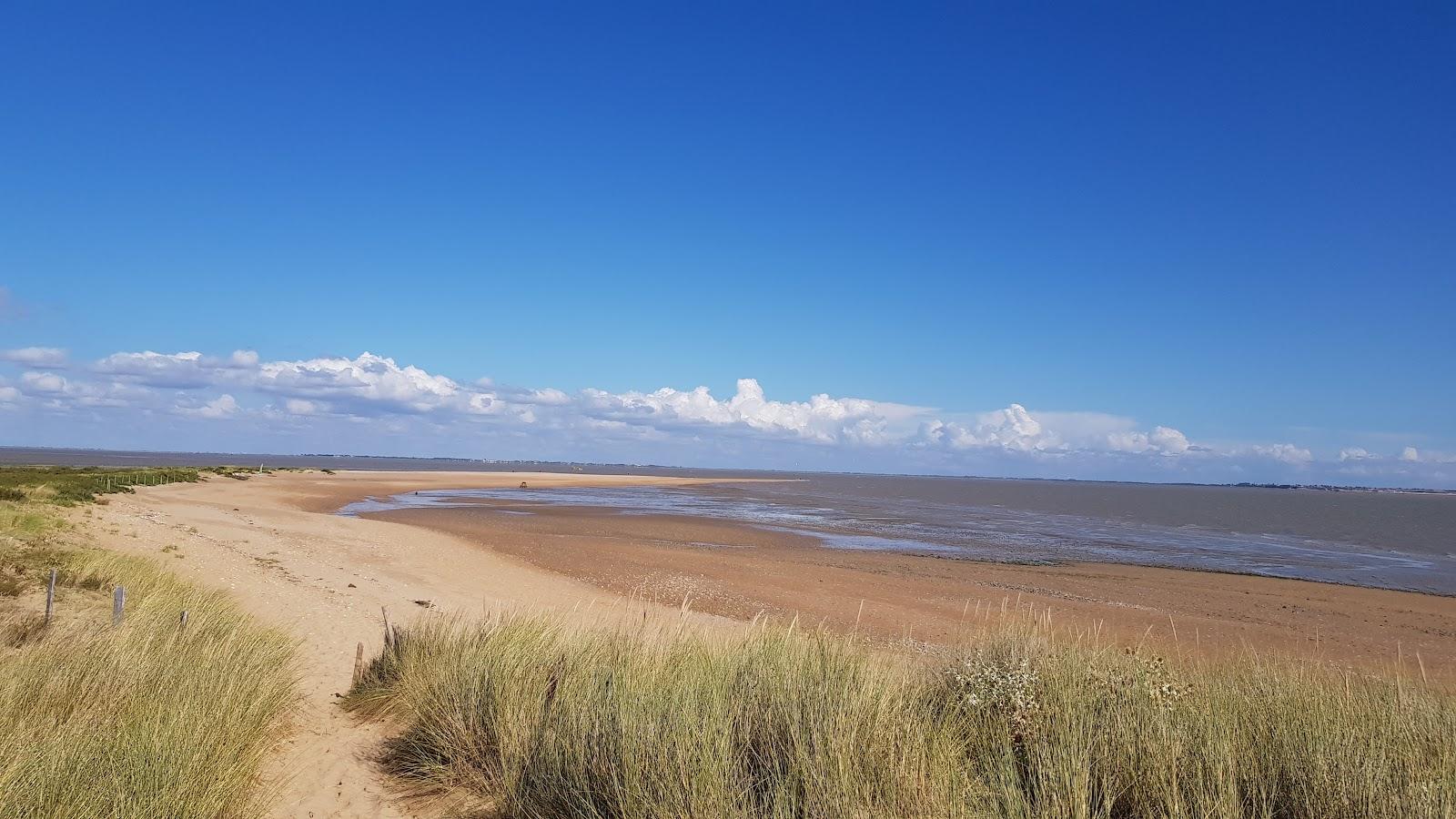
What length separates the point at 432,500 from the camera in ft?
176

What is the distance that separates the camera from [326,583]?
17.3 metres

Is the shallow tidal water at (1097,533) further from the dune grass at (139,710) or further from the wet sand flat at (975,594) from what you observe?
the dune grass at (139,710)

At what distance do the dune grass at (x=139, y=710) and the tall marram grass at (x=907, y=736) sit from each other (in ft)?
5.17

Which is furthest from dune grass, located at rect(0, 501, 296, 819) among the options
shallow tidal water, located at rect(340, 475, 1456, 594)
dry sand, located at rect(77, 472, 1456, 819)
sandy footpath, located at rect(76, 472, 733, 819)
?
shallow tidal water, located at rect(340, 475, 1456, 594)

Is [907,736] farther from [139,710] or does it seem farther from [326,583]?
[326,583]

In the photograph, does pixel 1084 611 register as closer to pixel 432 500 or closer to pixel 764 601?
pixel 764 601

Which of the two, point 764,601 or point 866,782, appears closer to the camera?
point 866,782

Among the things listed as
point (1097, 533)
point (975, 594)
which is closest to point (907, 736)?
point (975, 594)

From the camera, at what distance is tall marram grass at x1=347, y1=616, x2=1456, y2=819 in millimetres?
4641

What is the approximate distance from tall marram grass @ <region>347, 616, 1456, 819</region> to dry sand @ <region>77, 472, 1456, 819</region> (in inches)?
50.0

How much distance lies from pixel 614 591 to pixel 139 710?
15210 millimetres

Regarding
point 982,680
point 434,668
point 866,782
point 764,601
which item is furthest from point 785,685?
point 764,601

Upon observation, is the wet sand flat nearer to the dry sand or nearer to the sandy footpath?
the dry sand

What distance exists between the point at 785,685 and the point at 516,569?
18.8 meters
